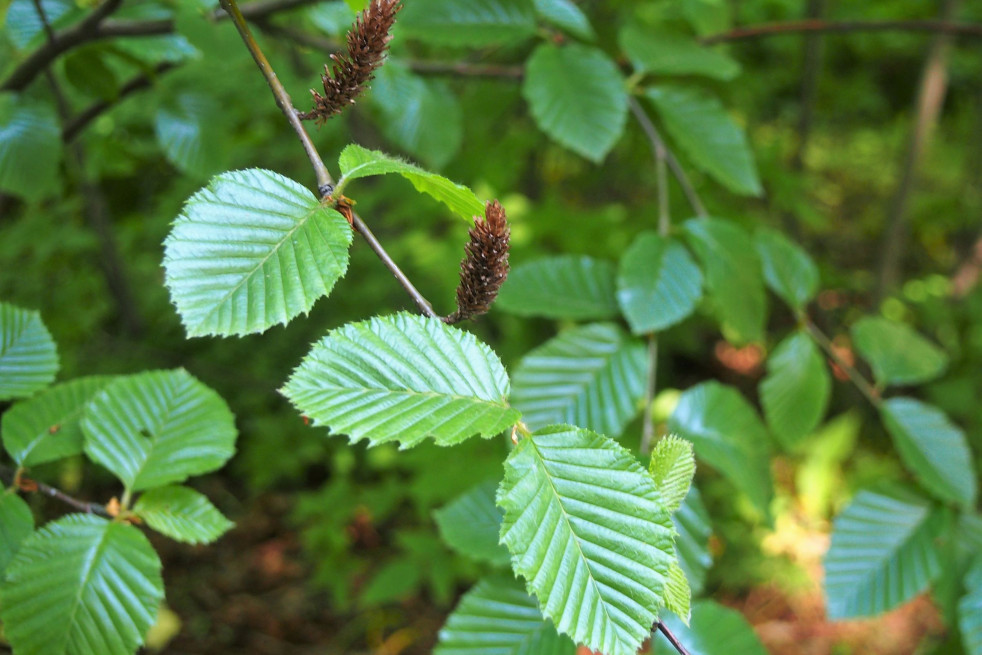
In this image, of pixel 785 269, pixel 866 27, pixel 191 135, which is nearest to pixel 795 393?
pixel 785 269

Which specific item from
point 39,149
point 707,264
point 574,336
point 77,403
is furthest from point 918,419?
point 39,149

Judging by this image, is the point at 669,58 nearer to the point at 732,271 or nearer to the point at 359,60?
the point at 732,271

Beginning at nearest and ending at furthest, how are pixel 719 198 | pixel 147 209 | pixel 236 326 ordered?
pixel 236 326
pixel 719 198
pixel 147 209

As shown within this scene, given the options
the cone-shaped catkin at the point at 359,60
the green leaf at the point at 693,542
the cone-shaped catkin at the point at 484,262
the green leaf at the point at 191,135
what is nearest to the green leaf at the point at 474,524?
the green leaf at the point at 693,542

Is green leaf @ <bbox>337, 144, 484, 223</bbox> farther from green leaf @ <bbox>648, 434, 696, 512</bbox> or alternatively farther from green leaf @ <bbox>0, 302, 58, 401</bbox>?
green leaf @ <bbox>0, 302, 58, 401</bbox>

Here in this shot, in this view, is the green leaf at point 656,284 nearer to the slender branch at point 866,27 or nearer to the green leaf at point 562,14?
the green leaf at point 562,14

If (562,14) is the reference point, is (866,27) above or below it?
below

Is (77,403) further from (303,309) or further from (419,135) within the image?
(419,135)

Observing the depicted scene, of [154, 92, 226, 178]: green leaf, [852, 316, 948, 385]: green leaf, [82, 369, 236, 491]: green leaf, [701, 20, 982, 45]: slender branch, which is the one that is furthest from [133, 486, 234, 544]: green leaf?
[701, 20, 982, 45]: slender branch
